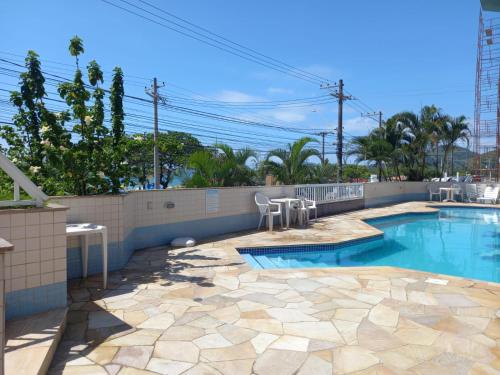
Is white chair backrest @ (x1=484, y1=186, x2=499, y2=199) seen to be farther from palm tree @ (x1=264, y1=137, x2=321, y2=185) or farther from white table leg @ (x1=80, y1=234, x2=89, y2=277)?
white table leg @ (x1=80, y1=234, x2=89, y2=277)

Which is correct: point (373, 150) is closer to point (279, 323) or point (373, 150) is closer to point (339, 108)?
point (339, 108)

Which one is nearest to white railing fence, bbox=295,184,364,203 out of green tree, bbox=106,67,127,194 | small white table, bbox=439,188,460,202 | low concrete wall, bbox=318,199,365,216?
low concrete wall, bbox=318,199,365,216

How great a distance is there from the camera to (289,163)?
12016 mm

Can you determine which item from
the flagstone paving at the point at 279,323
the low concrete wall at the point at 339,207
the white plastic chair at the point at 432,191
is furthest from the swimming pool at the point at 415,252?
the white plastic chair at the point at 432,191

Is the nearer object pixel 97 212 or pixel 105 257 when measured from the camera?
pixel 105 257

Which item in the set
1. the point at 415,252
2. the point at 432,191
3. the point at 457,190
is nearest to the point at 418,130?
the point at 432,191

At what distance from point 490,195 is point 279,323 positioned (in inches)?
688

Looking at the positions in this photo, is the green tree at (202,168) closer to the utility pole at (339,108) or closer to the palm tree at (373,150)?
the utility pole at (339,108)

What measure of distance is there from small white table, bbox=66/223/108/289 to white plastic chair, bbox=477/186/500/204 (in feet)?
58.8

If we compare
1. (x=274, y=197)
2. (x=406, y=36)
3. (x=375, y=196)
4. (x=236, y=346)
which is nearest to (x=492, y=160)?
(x=375, y=196)

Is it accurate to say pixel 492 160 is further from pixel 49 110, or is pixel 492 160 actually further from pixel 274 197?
pixel 49 110

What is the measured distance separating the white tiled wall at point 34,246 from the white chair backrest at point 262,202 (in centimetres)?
553

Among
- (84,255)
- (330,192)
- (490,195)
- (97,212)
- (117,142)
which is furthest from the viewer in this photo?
(490,195)

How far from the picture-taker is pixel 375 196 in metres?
14.9
